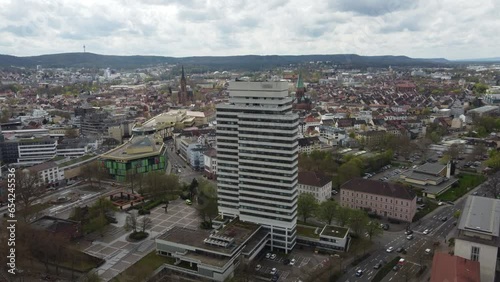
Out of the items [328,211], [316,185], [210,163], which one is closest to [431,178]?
[316,185]

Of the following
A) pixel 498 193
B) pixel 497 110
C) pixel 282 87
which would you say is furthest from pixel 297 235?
pixel 497 110

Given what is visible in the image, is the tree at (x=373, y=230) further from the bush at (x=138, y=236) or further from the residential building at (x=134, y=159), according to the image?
the residential building at (x=134, y=159)

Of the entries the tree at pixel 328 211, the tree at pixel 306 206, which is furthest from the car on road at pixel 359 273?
the tree at pixel 306 206

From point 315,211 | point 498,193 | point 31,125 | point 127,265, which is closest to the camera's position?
point 127,265

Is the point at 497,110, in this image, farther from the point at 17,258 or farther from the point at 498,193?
the point at 17,258

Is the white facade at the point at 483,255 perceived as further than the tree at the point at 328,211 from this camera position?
No

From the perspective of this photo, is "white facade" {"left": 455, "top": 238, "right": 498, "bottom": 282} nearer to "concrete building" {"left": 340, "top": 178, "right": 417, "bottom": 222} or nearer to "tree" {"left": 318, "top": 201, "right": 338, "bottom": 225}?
"concrete building" {"left": 340, "top": 178, "right": 417, "bottom": 222}
